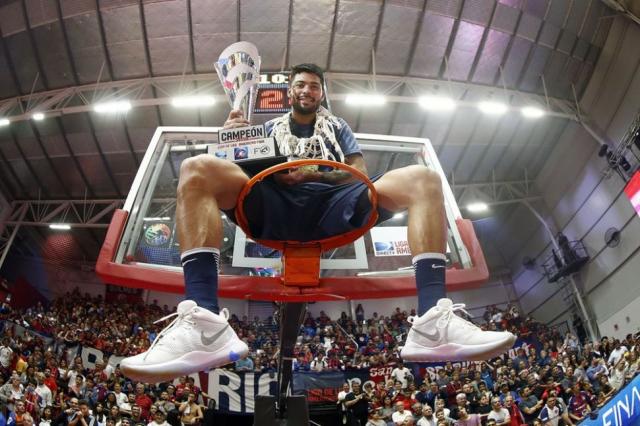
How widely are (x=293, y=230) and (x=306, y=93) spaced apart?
29.1 inches

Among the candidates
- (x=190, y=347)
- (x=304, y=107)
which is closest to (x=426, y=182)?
(x=304, y=107)

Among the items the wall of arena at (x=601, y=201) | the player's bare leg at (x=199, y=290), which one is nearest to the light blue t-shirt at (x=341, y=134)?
the player's bare leg at (x=199, y=290)

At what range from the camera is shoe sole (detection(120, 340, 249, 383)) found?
1.61 m

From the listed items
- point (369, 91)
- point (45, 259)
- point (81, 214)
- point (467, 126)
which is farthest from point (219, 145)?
point (45, 259)

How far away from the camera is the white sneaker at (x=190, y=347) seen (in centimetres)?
166

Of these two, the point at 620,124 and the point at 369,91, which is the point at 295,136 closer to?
the point at 369,91

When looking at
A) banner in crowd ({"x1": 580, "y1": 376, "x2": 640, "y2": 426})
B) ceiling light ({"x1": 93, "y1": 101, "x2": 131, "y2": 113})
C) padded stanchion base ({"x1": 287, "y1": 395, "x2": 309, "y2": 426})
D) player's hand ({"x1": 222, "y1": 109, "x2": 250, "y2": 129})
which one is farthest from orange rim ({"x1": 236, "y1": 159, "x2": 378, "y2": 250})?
ceiling light ({"x1": 93, "y1": 101, "x2": 131, "y2": 113})

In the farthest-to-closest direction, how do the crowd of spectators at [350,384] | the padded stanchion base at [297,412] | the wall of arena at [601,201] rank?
the wall of arena at [601,201] < the crowd of spectators at [350,384] < the padded stanchion base at [297,412]

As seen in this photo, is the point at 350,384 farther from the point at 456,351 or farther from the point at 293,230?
the point at 456,351

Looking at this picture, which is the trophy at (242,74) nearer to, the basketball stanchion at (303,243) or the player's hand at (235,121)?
the player's hand at (235,121)

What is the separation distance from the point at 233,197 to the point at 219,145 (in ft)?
1.01

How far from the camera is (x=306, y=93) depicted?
8.18 ft

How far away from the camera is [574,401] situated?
912 cm

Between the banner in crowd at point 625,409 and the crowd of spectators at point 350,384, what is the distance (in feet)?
6.99
